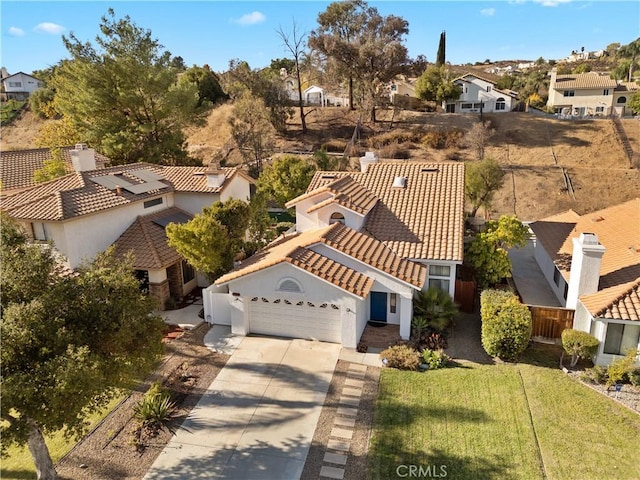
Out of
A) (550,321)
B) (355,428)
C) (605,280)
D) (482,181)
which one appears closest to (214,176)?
(355,428)

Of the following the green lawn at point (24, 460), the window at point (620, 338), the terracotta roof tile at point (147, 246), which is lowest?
the green lawn at point (24, 460)

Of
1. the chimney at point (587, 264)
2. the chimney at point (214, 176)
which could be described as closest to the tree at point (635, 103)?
the chimney at point (587, 264)

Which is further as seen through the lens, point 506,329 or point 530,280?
point 530,280

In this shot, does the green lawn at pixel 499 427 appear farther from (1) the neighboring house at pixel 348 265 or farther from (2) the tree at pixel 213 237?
(2) the tree at pixel 213 237

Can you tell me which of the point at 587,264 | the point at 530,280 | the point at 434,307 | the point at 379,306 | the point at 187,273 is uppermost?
the point at 587,264

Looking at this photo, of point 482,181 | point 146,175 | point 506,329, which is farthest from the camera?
point 482,181

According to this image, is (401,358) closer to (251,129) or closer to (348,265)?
(348,265)
